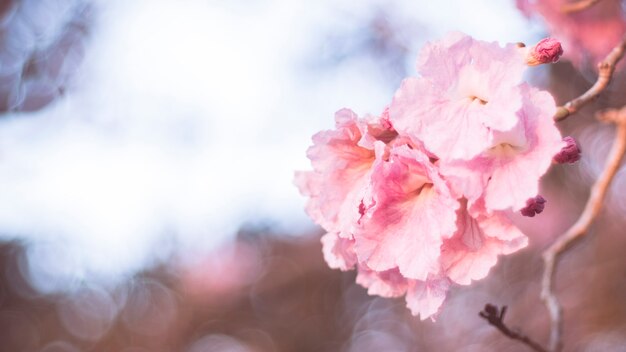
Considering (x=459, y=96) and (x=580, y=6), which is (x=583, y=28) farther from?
(x=459, y=96)

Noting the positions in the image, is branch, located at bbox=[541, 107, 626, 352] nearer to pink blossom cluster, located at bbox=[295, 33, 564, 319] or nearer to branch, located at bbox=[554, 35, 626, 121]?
branch, located at bbox=[554, 35, 626, 121]

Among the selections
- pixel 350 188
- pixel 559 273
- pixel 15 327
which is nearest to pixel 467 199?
pixel 350 188

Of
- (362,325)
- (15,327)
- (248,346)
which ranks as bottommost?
(15,327)

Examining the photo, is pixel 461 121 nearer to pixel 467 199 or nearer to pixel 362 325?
pixel 467 199

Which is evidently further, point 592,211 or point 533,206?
point 592,211

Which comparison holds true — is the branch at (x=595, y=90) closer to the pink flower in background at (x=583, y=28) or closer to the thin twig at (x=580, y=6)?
the thin twig at (x=580, y=6)

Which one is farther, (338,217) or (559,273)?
(559,273)

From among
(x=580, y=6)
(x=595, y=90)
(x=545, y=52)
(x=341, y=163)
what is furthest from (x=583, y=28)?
(x=341, y=163)
